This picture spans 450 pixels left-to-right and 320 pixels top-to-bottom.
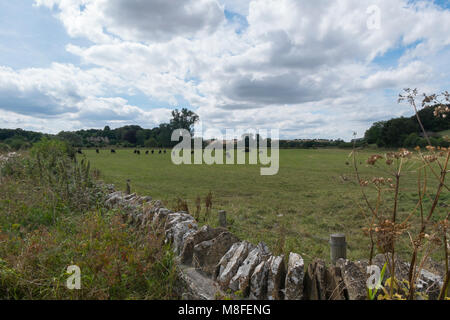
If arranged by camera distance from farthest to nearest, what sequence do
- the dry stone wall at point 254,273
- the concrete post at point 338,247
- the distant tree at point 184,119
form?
the distant tree at point 184,119
the concrete post at point 338,247
the dry stone wall at point 254,273

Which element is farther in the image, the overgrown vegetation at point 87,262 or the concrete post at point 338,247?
the concrete post at point 338,247

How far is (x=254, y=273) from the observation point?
2.68 metres

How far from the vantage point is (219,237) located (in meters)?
3.38

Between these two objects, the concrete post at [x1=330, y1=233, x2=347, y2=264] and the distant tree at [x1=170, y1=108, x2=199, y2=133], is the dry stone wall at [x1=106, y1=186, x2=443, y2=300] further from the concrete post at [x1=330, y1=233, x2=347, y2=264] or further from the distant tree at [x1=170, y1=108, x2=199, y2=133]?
the distant tree at [x1=170, y1=108, x2=199, y2=133]

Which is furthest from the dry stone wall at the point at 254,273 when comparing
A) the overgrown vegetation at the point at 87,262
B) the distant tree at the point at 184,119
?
the distant tree at the point at 184,119

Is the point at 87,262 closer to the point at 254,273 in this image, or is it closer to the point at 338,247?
the point at 254,273

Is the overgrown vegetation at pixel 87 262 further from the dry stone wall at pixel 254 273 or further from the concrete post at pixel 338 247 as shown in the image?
the concrete post at pixel 338 247

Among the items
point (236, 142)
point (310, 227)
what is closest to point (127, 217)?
point (310, 227)

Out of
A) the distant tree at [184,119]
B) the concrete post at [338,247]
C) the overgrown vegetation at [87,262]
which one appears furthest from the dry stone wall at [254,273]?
the distant tree at [184,119]

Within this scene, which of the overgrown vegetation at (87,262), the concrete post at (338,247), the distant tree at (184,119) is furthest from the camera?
the distant tree at (184,119)

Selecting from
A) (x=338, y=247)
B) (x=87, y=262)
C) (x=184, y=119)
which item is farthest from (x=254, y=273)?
(x=184, y=119)

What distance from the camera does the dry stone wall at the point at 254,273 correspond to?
2.39m

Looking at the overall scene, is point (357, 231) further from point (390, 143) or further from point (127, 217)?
point (390, 143)

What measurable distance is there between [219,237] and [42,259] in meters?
2.05
